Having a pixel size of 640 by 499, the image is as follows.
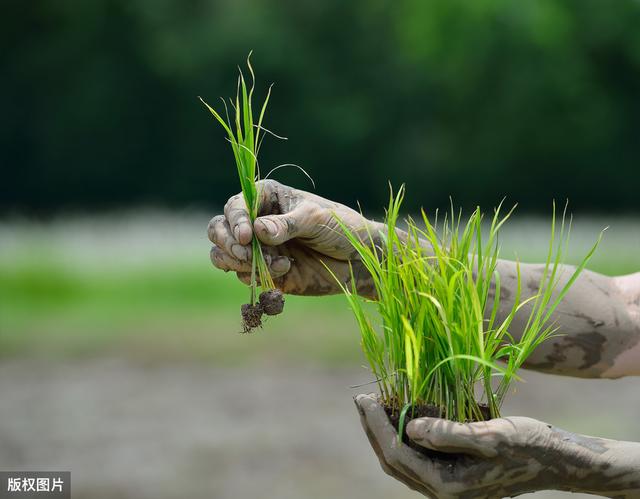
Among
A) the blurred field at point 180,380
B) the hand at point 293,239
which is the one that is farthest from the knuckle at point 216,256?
the blurred field at point 180,380

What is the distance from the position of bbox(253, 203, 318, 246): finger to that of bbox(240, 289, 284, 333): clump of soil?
0.16 m

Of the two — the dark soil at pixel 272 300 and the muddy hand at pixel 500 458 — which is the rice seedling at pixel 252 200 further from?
the muddy hand at pixel 500 458

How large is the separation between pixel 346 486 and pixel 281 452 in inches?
28.9

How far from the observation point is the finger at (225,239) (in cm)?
222

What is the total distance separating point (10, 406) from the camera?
7070 mm

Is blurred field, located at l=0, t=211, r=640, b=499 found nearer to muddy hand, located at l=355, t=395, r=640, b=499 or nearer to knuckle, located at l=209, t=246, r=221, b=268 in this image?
knuckle, located at l=209, t=246, r=221, b=268

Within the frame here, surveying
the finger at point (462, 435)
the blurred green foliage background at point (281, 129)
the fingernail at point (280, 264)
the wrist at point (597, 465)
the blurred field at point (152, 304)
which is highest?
the blurred green foliage background at point (281, 129)

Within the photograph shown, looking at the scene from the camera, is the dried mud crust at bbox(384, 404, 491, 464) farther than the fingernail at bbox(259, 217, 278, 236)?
No

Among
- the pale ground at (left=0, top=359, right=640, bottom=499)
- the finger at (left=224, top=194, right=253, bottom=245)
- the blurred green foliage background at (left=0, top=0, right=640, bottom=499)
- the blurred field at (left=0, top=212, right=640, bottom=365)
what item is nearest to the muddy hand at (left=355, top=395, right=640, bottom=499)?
the finger at (left=224, top=194, right=253, bottom=245)

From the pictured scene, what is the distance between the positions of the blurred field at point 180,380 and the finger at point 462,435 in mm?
2865

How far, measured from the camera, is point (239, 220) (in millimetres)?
2207

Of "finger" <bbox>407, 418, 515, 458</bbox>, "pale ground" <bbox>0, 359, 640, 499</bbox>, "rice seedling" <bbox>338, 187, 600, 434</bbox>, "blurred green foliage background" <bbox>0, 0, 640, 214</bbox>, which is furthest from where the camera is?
"blurred green foliage background" <bbox>0, 0, 640, 214</bbox>

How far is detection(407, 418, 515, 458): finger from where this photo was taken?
186 centimetres

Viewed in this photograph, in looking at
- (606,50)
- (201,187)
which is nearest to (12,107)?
(201,187)
